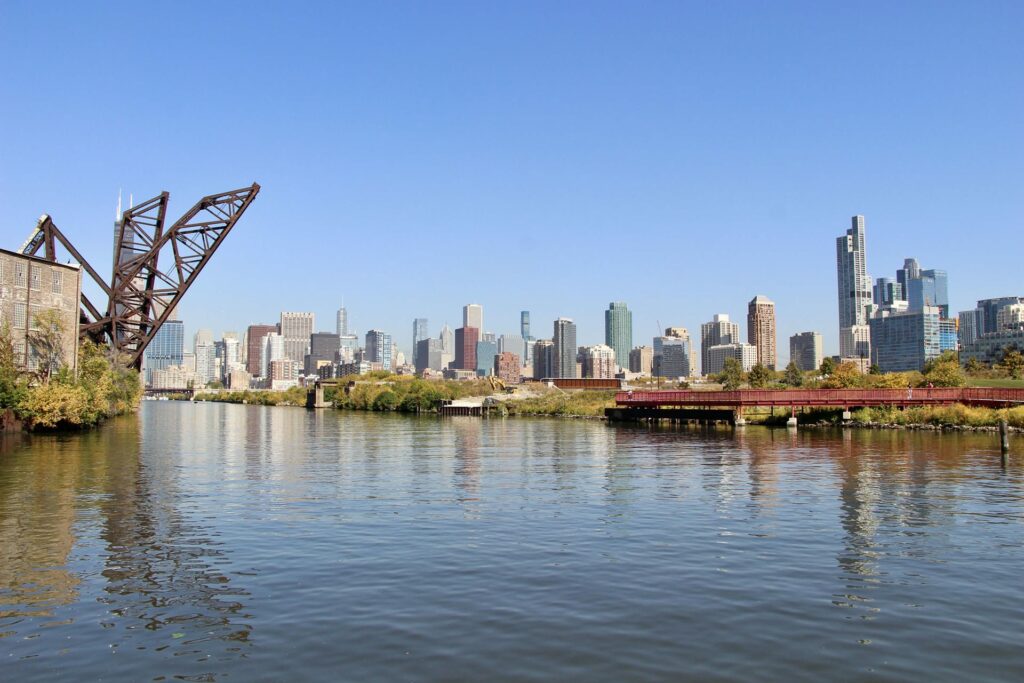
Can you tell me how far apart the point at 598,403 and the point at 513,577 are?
90311 mm

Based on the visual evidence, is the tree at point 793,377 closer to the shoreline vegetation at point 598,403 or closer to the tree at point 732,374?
the shoreline vegetation at point 598,403

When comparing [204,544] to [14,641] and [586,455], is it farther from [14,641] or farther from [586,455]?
[586,455]

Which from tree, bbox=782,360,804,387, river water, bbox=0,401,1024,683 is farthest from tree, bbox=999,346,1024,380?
river water, bbox=0,401,1024,683

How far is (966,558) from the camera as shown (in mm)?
16500

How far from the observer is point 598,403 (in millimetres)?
104438

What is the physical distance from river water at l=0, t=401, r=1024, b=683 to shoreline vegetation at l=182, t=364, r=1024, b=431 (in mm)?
25091

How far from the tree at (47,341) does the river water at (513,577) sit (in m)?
32.5

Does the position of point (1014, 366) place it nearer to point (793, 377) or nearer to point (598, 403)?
point (793, 377)

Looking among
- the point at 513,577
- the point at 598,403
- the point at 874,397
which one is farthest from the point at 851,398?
the point at 513,577

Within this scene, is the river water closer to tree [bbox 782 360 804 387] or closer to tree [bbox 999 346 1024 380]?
tree [bbox 999 346 1024 380]

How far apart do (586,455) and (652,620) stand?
30.9 meters

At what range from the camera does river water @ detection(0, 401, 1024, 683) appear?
10602 mm

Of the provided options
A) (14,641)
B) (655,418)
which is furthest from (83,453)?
(655,418)

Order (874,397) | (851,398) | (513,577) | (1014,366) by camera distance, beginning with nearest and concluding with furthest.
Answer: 1. (513,577)
2. (874,397)
3. (851,398)
4. (1014,366)
